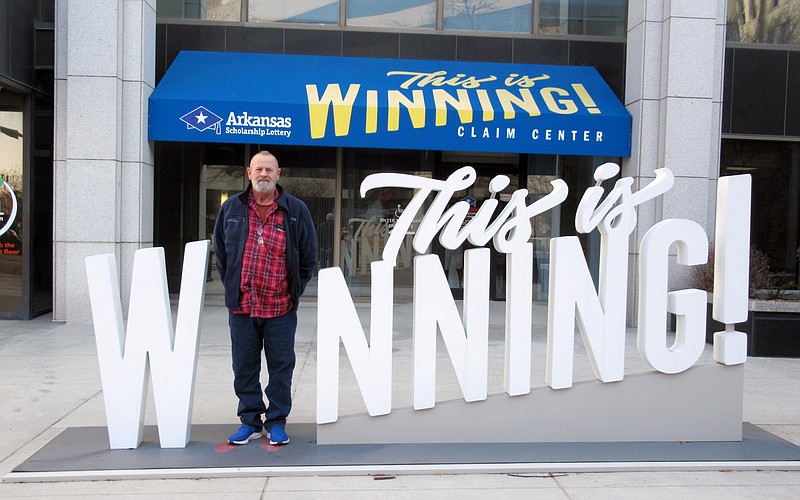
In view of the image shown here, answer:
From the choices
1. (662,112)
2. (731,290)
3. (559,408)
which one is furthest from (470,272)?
(662,112)

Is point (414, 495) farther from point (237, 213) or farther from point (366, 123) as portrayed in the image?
point (366, 123)

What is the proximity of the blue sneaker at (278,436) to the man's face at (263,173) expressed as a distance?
1.51 metres

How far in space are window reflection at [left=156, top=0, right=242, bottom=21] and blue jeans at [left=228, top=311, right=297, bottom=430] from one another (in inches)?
315

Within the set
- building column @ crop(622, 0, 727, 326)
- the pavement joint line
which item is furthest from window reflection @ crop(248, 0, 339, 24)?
the pavement joint line

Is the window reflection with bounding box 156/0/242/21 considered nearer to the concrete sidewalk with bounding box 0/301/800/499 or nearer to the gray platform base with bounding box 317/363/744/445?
the concrete sidewalk with bounding box 0/301/800/499

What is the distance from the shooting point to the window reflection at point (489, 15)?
1151cm

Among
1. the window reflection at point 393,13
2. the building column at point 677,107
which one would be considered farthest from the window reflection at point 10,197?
the building column at point 677,107

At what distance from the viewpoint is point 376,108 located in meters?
9.73

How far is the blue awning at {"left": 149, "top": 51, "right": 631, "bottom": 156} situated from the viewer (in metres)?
9.64

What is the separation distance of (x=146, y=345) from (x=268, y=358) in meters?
0.75

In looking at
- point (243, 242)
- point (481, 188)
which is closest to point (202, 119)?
point (481, 188)

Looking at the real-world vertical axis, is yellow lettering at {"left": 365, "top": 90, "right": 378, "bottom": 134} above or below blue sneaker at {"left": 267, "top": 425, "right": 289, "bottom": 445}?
above

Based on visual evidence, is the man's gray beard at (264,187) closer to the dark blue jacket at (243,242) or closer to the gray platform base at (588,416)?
the dark blue jacket at (243,242)

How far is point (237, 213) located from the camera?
4.50 metres
